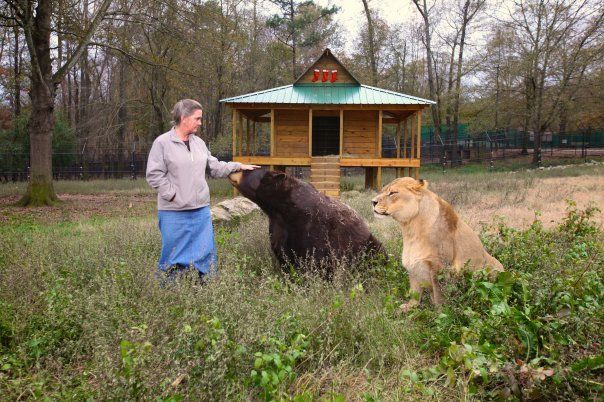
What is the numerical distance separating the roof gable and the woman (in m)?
17.1

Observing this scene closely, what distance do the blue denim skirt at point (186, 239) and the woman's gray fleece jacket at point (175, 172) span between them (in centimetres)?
9

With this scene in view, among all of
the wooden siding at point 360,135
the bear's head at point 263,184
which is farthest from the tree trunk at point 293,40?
the bear's head at point 263,184

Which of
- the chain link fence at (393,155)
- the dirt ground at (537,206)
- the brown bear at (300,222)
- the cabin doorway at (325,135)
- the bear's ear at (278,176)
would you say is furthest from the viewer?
the chain link fence at (393,155)

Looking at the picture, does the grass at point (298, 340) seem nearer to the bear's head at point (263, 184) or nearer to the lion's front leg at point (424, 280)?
the lion's front leg at point (424, 280)

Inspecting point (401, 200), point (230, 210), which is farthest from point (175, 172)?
point (230, 210)

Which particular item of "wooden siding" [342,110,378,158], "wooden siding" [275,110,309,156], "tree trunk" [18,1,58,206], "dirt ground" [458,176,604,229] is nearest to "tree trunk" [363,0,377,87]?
"wooden siding" [342,110,378,158]

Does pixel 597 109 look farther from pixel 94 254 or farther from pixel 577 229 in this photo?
pixel 94 254

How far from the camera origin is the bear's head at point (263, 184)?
5.12 meters

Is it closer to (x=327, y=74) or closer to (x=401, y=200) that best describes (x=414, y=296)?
(x=401, y=200)

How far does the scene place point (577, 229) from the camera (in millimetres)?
7121

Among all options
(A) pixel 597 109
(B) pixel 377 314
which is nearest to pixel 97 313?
(B) pixel 377 314

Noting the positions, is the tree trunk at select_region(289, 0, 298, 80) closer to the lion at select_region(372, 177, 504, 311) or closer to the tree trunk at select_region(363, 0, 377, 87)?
the tree trunk at select_region(363, 0, 377, 87)

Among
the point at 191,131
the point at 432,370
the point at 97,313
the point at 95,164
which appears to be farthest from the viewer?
the point at 95,164

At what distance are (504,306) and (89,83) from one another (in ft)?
Answer: 129
